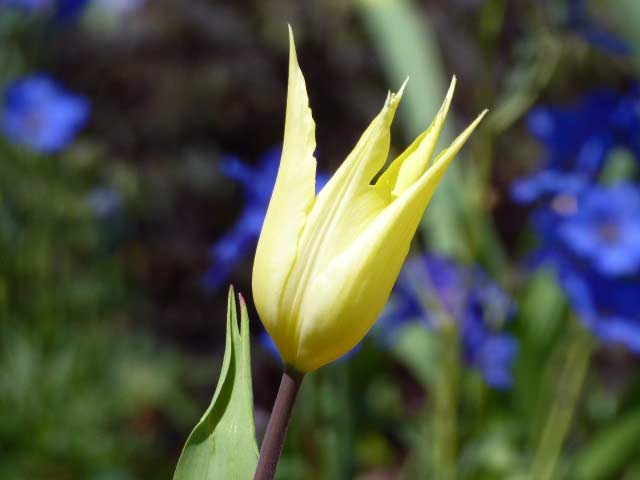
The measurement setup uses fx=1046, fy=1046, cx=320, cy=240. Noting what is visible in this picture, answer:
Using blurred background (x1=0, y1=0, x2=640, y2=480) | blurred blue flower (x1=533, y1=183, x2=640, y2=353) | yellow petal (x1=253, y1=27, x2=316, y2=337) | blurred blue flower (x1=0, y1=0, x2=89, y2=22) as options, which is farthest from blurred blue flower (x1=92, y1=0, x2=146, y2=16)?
yellow petal (x1=253, y1=27, x2=316, y2=337)

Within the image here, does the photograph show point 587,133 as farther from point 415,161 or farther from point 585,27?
point 415,161

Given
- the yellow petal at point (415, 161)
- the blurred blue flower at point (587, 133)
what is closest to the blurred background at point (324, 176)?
the blurred blue flower at point (587, 133)

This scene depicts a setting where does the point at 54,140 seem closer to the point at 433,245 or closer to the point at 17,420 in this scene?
the point at 17,420

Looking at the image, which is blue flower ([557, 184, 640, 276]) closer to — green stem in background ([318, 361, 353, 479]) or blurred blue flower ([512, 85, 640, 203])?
blurred blue flower ([512, 85, 640, 203])

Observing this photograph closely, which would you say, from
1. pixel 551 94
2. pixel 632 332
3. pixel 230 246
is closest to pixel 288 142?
pixel 230 246

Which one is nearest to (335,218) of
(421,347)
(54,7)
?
(421,347)

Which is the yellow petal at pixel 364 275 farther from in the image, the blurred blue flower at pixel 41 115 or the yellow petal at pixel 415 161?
the blurred blue flower at pixel 41 115
